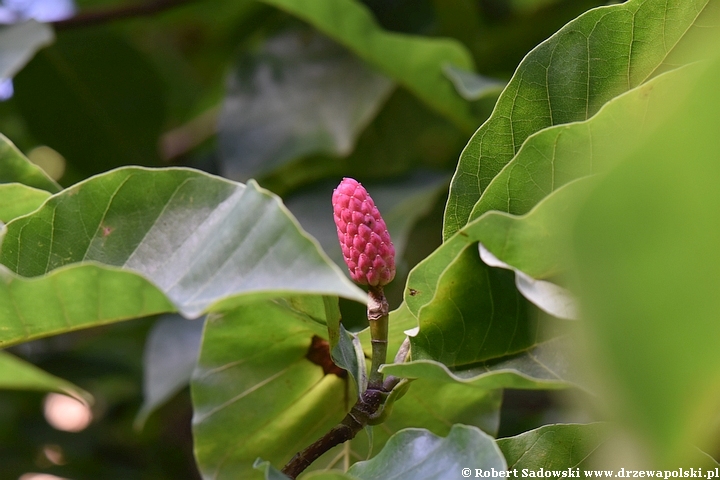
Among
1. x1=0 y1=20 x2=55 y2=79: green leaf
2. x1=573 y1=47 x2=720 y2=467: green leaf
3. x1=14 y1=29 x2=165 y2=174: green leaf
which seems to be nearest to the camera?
x1=573 y1=47 x2=720 y2=467: green leaf

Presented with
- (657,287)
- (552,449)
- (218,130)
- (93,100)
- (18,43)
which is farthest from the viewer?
(93,100)

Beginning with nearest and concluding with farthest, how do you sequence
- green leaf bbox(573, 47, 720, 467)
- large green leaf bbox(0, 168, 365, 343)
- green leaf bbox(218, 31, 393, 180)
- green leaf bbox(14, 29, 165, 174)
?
green leaf bbox(573, 47, 720, 467), large green leaf bbox(0, 168, 365, 343), green leaf bbox(218, 31, 393, 180), green leaf bbox(14, 29, 165, 174)

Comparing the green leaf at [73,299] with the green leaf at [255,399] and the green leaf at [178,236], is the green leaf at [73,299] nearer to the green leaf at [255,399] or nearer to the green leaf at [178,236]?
the green leaf at [178,236]

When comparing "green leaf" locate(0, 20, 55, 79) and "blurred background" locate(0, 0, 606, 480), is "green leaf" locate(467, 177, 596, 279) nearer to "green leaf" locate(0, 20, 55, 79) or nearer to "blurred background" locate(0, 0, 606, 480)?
"blurred background" locate(0, 0, 606, 480)

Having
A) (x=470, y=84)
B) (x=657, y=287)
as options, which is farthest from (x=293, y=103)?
(x=657, y=287)

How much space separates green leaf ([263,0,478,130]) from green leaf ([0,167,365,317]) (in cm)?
57

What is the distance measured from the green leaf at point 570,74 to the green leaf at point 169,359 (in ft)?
1.71

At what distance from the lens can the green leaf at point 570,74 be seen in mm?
432

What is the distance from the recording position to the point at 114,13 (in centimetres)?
109

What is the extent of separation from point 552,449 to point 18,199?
37 centimetres

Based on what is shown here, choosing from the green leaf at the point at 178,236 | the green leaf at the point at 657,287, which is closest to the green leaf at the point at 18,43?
the green leaf at the point at 178,236

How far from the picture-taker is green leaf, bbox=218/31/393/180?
3.37 feet

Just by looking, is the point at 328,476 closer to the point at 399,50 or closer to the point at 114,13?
the point at 399,50

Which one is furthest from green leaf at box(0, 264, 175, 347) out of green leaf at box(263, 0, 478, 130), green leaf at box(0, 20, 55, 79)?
green leaf at box(263, 0, 478, 130)
